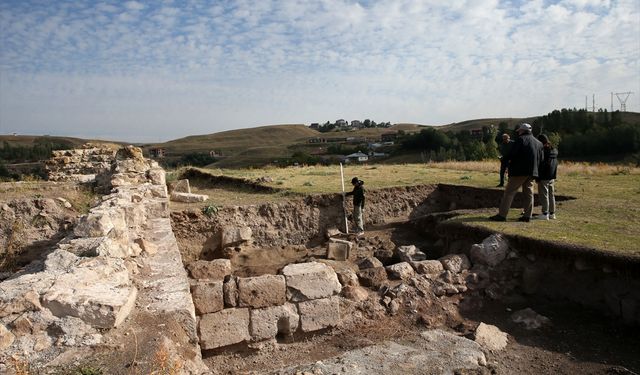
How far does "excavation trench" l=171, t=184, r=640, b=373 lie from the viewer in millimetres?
5656

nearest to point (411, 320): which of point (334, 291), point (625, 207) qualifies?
point (334, 291)

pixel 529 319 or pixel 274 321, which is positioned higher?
pixel 274 321

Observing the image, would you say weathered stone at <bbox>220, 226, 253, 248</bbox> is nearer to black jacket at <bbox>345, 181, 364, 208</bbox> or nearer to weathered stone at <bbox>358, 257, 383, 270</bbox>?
black jacket at <bbox>345, 181, 364, 208</bbox>

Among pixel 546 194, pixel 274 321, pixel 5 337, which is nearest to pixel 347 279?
pixel 274 321

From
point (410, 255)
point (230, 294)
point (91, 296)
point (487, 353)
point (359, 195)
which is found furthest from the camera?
point (359, 195)

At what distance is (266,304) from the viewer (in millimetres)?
5195

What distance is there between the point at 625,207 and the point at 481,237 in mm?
3871

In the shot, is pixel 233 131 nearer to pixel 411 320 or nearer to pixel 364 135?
pixel 364 135

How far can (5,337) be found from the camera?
2.88m

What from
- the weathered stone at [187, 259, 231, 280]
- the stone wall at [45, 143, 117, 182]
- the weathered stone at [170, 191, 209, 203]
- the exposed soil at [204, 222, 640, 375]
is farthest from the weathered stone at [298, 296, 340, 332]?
the stone wall at [45, 143, 117, 182]

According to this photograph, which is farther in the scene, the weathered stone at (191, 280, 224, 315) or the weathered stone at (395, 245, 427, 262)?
the weathered stone at (395, 245, 427, 262)

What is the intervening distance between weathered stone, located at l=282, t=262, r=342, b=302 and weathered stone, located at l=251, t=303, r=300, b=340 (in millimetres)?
165

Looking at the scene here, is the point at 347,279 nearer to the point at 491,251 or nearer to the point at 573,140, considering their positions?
the point at 491,251

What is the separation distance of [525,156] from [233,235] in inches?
270
